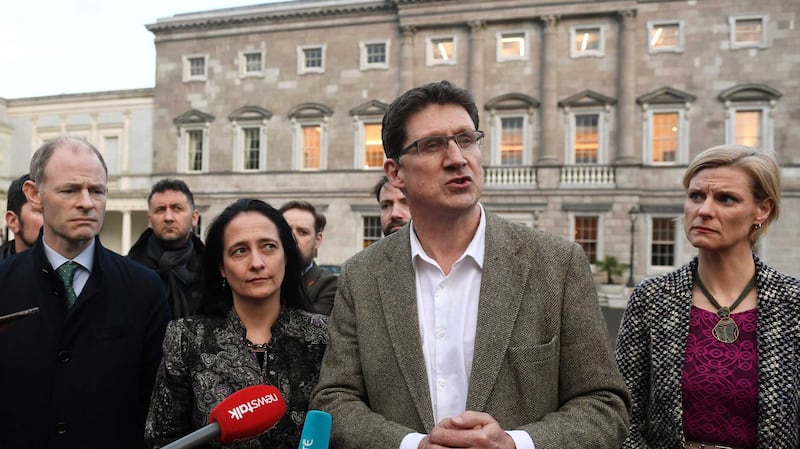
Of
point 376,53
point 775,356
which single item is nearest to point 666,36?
point 376,53

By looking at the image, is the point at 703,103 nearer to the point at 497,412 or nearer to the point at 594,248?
the point at 594,248

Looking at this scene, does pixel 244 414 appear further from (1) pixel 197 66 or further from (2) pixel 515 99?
(1) pixel 197 66

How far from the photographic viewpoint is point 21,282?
2738mm

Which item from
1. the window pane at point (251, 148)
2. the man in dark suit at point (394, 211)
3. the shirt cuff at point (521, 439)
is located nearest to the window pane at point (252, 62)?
the window pane at point (251, 148)

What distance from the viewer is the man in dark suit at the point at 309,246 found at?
4.81 m

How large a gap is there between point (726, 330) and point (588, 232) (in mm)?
20443

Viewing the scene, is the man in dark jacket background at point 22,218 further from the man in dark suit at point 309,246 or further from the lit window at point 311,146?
the lit window at point 311,146

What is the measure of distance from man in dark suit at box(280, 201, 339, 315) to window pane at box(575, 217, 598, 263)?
17.7 m

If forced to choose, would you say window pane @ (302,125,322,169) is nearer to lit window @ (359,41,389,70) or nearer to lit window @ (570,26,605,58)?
lit window @ (359,41,389,70)

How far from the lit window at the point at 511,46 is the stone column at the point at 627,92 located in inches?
148

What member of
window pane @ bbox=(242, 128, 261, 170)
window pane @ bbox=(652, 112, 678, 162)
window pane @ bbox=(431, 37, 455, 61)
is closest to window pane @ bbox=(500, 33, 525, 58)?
window pane @ bbox=(431, 37, 455, 61)

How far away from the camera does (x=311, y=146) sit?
2561 cm

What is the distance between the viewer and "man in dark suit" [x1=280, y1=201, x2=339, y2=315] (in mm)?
4807

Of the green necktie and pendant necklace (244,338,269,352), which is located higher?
the green necktie
